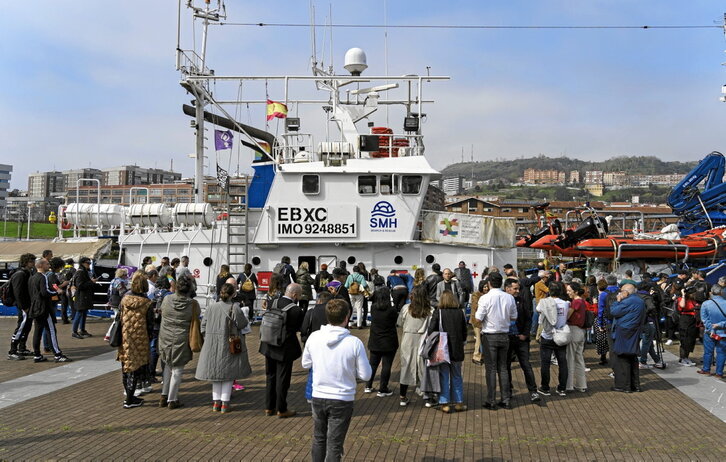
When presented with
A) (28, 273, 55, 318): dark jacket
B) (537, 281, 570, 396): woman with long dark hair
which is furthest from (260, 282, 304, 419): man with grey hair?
(28, 273, 55, 318): dark jacket

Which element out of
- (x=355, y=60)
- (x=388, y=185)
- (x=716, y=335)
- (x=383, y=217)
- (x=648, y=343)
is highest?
(x=355, y=60)

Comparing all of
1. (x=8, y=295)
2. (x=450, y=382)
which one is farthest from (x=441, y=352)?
(x=8, y=295)

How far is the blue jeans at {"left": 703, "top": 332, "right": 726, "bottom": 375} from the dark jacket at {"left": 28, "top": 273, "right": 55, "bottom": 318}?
11986 mm

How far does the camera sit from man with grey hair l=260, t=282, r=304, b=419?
716 centimetres

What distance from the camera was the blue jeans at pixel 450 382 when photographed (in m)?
7.68

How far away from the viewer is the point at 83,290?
41.9 ft

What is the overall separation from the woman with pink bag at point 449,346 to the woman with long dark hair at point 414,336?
304mm

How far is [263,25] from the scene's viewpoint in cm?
1931

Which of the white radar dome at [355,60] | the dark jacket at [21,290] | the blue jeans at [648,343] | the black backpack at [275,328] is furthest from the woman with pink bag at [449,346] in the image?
the white radar dome at [355,60]

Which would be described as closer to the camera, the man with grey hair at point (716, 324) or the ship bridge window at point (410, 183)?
the man with grey hair at point (716, 324)

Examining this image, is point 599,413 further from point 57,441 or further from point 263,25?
point 263,25

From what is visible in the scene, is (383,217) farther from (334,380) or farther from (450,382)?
(334,380)

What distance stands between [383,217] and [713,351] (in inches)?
334

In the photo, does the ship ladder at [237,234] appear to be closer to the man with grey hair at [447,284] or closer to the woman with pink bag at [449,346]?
the man with grey hair at [447,284]
